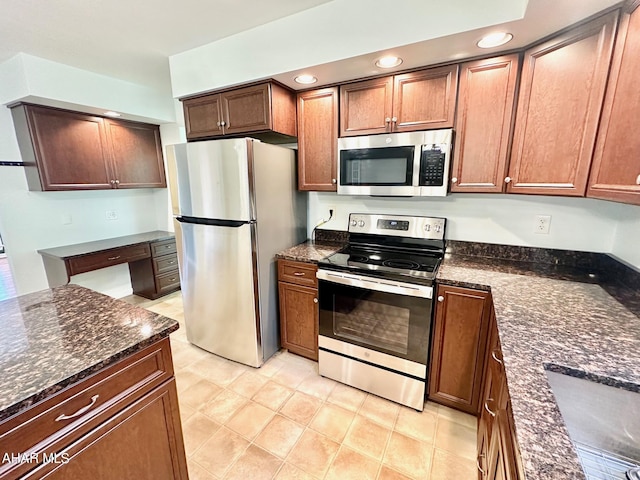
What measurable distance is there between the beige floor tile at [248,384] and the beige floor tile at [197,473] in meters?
0.52

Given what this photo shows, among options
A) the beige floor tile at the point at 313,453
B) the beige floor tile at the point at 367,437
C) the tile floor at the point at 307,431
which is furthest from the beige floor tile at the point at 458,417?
the beige floor tile at the point at 313,453

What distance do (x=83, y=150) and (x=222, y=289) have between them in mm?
2271

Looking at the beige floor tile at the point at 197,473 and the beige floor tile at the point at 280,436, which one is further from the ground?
the beige floor tile at the point at 280,436

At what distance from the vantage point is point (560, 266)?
183 cm

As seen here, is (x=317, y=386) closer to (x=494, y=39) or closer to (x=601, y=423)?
(x=601, y=423)

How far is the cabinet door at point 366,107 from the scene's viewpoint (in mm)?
1909

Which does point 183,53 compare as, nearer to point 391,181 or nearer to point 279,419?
point 391,181

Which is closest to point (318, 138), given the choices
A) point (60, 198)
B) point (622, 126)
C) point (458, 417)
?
point (622, 126)

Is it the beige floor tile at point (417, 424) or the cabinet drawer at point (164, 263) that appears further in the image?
the cabinet drawer at point (164, 263)

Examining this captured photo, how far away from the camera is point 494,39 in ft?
4.81

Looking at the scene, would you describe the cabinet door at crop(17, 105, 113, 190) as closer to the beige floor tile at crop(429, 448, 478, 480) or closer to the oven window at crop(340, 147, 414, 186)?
the oven window at crop(340, 147, 414, 186)

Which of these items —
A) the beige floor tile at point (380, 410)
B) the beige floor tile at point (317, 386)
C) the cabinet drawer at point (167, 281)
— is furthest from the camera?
the cabinet drawer at point (167, 281)

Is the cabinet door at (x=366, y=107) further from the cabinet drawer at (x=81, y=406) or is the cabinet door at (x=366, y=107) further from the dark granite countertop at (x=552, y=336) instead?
the cabinet drawer at (x=81, y=406)

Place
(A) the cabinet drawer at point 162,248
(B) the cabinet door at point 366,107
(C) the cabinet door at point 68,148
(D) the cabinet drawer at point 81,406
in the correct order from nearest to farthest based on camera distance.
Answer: (D) the cabinet drawer at point 81,406 < (B) the cabinet door at point 366,107 < (C) the cabinet door at point 68,148 < (A) the cabinet drawer at point 162,248
